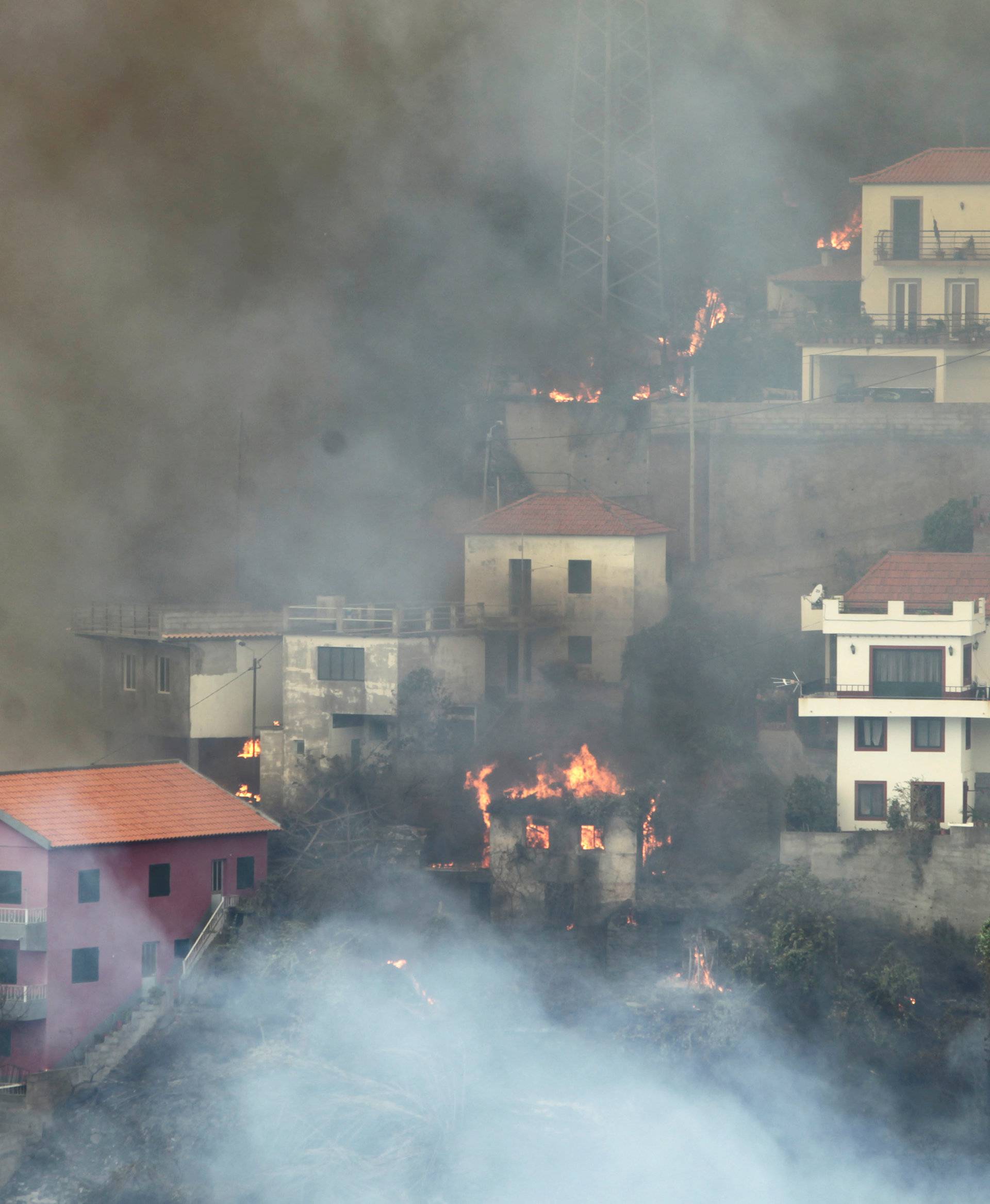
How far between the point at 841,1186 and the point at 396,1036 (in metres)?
6.95

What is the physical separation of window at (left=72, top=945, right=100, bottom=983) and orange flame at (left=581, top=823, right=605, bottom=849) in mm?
7530

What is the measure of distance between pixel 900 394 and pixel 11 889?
18.6 metres

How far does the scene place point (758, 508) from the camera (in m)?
43.0

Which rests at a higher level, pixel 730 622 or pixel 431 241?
pixel 431 241

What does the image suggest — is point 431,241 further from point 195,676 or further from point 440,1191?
point 440,1191

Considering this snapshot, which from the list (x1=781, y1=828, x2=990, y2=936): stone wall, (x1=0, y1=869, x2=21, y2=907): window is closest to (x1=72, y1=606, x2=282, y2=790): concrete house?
(x1=0, y1=869, x2=21, y2=907): window

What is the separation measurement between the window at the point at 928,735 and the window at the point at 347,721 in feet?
30.1

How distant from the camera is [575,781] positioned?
38.6m

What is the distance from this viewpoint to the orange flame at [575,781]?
126 feet

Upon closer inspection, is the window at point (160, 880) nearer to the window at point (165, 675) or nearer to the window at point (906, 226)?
the window at point (165, 675)

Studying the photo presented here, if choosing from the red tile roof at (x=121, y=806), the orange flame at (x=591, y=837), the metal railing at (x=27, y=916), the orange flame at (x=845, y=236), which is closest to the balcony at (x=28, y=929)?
the metal railing at (x=27, y=916)

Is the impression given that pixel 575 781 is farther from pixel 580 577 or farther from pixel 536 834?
pixel 580 577

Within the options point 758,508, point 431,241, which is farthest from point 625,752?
point 431,241

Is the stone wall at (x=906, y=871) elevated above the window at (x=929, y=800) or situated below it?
below
